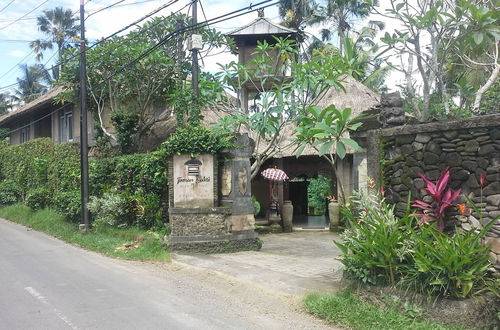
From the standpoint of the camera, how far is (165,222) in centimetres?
1302

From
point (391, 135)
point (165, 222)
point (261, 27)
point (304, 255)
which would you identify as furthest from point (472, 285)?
point (261, 27)

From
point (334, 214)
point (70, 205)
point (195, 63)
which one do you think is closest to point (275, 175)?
point (334, 214)

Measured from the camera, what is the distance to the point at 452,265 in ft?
18.3

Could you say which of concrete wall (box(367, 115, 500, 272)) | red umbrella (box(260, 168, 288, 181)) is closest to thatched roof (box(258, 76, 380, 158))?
red umbrella (box(260, 168, 288, 181))

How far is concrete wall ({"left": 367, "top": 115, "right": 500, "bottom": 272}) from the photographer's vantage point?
600 centimetres

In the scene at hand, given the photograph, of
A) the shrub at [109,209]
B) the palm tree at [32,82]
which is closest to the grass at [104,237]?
the shrub at [109,209]

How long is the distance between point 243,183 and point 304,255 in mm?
2262

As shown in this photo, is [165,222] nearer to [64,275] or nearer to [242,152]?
[242,152]

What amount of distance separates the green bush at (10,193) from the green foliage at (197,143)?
14651 mm

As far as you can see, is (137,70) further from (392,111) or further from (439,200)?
(439,200)

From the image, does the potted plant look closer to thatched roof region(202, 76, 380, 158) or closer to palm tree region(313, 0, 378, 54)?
thatched roof region(202, 76, 380, 158)

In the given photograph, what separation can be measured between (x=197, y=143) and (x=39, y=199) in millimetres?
10878

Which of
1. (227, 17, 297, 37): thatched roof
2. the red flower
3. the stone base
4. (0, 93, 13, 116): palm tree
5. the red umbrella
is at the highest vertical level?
(0, 93, 13, 116): palm tree

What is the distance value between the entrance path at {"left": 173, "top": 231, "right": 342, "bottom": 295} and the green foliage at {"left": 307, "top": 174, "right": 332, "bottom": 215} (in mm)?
5041
